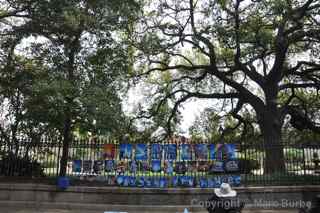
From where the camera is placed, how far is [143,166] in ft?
42.9

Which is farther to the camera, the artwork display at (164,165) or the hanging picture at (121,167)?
the hanging picture at (121,167)

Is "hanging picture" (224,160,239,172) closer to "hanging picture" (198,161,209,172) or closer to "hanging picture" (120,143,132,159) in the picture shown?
"hanging picture" (198,161,209,172)

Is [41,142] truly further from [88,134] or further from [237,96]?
[237,96]

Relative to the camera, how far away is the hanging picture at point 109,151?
42.9 ft

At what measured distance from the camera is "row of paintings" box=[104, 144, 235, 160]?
43.1 feet

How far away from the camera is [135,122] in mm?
19375

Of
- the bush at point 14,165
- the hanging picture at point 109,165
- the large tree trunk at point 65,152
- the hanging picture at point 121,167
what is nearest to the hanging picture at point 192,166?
the hanging picture at point 121,167

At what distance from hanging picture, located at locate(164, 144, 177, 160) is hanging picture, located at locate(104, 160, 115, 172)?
241cm

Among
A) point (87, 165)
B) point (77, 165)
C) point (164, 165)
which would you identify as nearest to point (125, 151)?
point (87, 165)

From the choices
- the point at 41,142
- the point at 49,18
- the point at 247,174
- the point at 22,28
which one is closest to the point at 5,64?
the point at 22,28

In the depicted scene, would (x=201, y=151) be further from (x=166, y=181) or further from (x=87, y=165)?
(x=87, y=165)

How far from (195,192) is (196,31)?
29.7ft

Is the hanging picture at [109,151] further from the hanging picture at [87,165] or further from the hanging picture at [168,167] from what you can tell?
the hanging picture at [168,167]

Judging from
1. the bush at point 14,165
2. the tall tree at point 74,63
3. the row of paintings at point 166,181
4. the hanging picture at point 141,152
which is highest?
the tall tree at point 74,63
